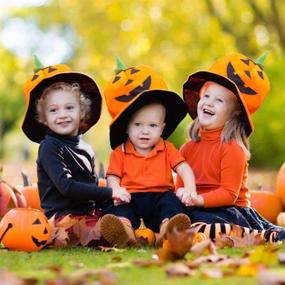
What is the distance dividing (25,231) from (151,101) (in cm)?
125

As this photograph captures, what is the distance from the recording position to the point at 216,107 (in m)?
5.89

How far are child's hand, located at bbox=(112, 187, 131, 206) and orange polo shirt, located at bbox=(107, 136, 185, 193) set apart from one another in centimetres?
16

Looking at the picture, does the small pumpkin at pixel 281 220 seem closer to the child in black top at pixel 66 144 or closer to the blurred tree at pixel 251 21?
the child in black top at pixel 66 144

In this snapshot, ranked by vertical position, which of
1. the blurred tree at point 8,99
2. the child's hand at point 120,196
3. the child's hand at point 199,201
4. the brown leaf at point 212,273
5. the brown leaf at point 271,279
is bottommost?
the brown leaf at point 212,273

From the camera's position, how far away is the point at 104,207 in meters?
5.98

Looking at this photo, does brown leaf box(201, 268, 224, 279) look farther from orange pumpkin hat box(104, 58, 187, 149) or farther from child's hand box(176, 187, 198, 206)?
orange pumpkin hat box(104, 58, 187, 149)

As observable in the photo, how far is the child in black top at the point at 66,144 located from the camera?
5.61m

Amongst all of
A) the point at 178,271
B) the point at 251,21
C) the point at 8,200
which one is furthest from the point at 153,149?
the point at 251,21

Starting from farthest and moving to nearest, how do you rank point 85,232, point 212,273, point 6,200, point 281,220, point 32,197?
point 32,197 < point 6,200 < point 281,220 < point 85,232 < point 212,273

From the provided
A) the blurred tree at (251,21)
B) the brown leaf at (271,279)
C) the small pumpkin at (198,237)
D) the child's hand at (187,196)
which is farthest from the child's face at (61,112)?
the blurred tree at (251,21)

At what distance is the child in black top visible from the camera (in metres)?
5.61

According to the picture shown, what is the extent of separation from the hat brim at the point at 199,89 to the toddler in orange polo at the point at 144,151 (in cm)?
25

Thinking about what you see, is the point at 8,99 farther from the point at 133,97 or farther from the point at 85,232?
the point at 85,232

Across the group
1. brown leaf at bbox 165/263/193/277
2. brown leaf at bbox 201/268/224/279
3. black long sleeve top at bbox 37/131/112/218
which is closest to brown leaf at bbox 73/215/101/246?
black long sleeve top at bbox 37/131/112/218
